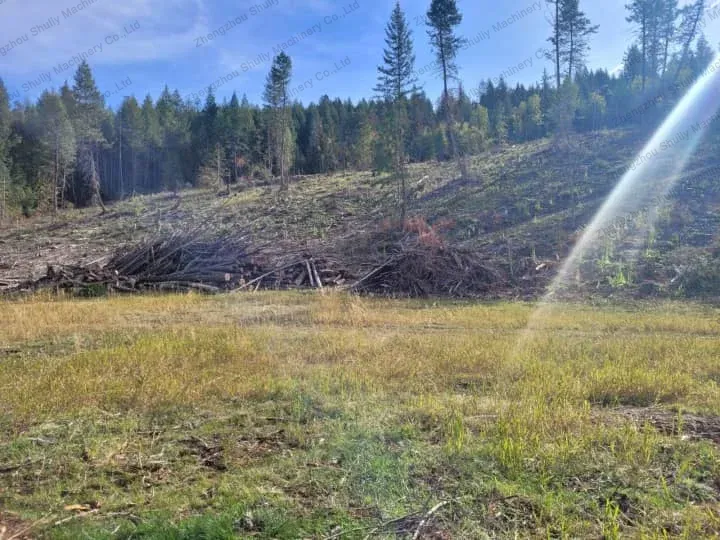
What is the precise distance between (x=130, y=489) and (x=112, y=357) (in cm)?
385

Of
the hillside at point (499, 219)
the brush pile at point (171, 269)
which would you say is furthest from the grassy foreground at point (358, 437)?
the hillside at point (499, 219)

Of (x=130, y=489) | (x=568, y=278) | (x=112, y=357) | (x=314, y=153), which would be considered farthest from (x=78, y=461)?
(x=314, y=153)

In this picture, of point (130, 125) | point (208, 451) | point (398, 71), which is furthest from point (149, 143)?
point (208, 451)

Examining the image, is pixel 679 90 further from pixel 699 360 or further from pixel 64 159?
pixel 64 159

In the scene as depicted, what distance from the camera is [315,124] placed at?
229ft

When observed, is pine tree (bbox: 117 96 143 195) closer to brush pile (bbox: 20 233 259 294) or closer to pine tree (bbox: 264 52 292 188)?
pine tree (bbox: 264 52 292 188)

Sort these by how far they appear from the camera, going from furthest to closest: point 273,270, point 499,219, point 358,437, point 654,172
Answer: point 654,172 → point 499,219 → point 273,270 → point 358,437

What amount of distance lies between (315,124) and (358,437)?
229ft

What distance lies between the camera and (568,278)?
1645 centimetres

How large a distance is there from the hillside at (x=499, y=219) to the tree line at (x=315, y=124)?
2.86 meters

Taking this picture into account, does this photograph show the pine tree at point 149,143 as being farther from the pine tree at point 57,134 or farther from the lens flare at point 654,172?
the lens flare at point 654,172

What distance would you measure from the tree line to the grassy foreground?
69.1 feet

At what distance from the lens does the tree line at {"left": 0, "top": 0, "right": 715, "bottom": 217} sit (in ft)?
109

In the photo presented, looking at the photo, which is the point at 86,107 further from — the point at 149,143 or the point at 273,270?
the point at 273,270
